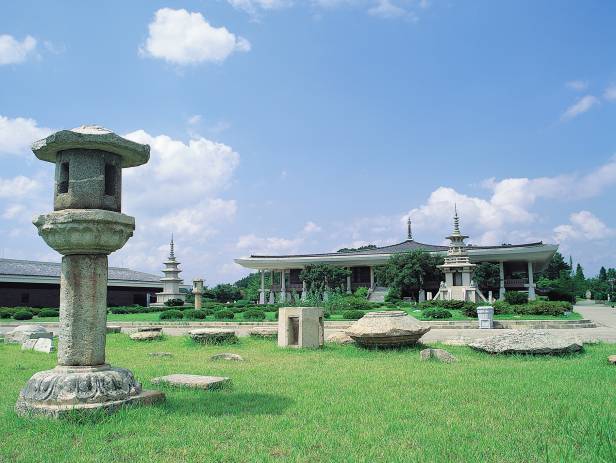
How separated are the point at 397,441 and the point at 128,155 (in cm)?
444

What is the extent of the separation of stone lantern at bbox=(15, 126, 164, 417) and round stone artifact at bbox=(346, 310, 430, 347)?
20.3ft

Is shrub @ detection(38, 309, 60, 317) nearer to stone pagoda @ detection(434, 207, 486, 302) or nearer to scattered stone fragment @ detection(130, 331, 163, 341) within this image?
scattered stone fragment @ detection(130, 331, 163, 341)

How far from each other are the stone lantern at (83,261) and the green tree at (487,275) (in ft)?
158

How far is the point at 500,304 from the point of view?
1112 inches

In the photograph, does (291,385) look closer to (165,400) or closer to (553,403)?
(165,400)

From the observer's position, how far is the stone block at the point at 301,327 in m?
13.0

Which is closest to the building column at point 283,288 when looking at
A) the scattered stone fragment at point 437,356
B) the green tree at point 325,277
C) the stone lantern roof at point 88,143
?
the green tree at point 325,277

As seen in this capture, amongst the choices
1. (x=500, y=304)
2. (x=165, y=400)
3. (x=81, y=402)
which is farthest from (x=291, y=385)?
(x=500, y=304)

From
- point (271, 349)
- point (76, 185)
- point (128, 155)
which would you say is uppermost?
point (128, 155)

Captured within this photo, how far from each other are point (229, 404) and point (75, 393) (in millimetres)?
1658

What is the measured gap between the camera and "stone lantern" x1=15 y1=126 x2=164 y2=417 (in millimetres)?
5609

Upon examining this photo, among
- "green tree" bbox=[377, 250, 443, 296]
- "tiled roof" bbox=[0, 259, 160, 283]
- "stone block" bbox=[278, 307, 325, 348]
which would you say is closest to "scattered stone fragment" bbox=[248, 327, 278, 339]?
"stone block" bbox=[278, 307, 325, 348]

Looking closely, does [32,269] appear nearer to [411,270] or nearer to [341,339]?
[411,270]

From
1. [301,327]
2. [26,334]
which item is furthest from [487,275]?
[26,334]
